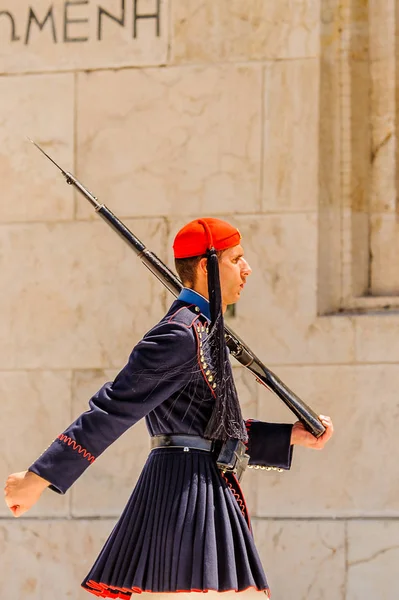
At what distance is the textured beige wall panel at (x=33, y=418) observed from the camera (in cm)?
573

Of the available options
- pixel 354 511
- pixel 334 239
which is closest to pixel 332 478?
pixel 354 511

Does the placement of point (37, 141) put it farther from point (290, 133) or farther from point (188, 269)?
point (188, 269)

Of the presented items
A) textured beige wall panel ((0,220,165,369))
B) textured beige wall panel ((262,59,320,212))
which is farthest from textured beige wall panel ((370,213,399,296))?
textured beige wall panel ((0,220,165,369))

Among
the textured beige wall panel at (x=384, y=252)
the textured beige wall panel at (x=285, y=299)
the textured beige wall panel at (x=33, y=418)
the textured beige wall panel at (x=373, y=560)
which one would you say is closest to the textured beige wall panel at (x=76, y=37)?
the textured beige wall panel at (x=285, y=299)

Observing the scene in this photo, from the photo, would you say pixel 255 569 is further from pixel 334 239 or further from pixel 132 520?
pixel 334 239

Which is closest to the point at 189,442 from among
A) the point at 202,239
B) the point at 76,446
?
the point at 76,446

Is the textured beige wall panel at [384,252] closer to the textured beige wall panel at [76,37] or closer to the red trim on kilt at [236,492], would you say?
the textured beige wall panel at [76,37]

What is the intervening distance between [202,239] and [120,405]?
605 mm

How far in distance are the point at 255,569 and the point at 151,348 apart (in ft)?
2.33

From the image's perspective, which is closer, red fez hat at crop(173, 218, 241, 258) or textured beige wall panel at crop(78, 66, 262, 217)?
red fez hat at crop(173, 218, 241, 258)

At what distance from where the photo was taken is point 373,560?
536 cm

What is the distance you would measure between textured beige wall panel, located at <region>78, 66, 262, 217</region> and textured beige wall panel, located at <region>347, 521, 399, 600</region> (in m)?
1.50

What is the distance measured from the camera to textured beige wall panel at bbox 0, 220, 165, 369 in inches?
226

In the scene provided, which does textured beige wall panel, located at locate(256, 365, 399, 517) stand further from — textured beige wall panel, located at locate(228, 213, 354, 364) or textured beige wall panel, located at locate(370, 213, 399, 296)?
textured beige wall panel, located at locate(370, 213, 399, 296)
